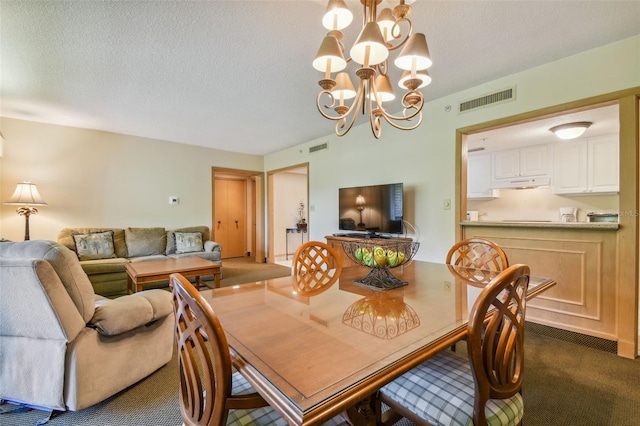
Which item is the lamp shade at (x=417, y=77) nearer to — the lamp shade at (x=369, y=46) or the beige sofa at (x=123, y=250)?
the lamp shade at (x=369, y=46)

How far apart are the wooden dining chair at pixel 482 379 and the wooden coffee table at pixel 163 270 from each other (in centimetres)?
264

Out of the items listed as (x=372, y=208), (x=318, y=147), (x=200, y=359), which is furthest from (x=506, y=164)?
(x=200, y=359)

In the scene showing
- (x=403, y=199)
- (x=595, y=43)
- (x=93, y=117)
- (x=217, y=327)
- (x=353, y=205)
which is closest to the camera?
(x=217, y=327)

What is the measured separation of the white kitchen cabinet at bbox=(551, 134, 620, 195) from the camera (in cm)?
404

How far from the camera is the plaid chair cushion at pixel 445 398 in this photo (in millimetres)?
979

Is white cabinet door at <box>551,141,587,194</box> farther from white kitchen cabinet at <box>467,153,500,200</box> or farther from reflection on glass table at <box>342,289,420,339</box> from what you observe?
reflection on glass table at <box>342,289,420,339</box>

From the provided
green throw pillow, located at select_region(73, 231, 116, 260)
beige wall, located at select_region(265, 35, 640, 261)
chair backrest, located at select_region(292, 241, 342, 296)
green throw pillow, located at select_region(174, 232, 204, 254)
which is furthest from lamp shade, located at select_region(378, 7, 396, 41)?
green throw pillow, located at select_region(73, 231, 116, 260)

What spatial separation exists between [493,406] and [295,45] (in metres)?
2.53

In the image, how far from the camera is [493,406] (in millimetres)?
1015

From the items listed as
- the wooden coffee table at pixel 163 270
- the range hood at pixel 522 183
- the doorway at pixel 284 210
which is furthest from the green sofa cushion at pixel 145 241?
the range hood at pixel 522 183

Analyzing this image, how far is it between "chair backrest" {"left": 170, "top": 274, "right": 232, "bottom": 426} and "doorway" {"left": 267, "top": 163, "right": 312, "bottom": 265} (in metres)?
5.45

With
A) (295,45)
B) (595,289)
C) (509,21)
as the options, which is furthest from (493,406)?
(295,45)

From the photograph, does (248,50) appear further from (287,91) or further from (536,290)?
(536,290)

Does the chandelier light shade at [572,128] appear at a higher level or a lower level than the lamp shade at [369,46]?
higher
